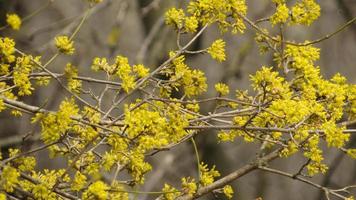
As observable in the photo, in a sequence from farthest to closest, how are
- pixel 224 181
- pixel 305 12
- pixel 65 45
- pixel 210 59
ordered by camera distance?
pixel 210 59 → pixel 224 181 → pixel 305 12 → pixel 65 45

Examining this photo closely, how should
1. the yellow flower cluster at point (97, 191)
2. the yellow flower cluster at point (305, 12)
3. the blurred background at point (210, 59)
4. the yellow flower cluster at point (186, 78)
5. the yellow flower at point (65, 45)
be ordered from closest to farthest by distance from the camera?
the yellow flower cluster at point (97, 191), the yellow flower at point (65, 45), the yellow flower cluster at point (186, 78), the yellow flower cluster at point (305, 12), the blurred background at point (210, 59)

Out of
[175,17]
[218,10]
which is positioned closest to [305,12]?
[218,10]

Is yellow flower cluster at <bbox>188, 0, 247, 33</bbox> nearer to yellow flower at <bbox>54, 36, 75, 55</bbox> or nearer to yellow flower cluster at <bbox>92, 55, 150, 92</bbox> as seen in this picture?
yellow flower cluster at <bbox>92, 55, 150, 92</bbox>

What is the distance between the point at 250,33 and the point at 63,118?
15.8 feet

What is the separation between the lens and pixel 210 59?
662cm

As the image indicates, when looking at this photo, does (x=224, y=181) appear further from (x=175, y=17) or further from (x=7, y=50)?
(x=7, y=50)

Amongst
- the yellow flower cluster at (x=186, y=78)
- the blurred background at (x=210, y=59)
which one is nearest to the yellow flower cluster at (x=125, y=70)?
the yellow flower cluster at (x=186, y=78)

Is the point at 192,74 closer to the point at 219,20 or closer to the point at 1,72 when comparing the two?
the point at 219,20

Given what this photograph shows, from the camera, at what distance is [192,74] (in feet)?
6.98

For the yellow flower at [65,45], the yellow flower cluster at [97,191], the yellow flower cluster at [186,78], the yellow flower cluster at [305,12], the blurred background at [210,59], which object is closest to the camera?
the yellow flower cluster at [97,191]

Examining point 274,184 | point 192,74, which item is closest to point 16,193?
point 192,74

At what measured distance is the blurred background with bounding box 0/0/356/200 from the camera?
228 inches

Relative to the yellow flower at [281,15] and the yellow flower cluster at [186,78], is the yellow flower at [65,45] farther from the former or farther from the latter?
the yellow flower at [281,15]

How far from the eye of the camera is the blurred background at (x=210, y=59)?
5.80 meters
